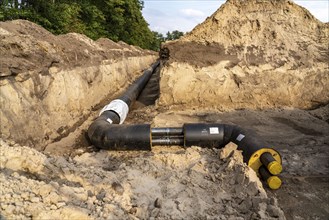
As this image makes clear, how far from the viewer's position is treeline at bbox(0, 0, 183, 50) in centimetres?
1200

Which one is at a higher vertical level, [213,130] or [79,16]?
[79,16]

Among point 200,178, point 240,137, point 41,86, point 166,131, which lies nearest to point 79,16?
point 41,86

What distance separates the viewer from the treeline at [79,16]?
12.0 meters

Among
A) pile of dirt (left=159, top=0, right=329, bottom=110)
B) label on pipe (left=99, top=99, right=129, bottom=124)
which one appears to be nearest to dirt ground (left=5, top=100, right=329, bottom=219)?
label on pipe (left=99, top=99, right=129, bottom=124)

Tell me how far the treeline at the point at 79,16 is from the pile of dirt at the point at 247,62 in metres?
7.37

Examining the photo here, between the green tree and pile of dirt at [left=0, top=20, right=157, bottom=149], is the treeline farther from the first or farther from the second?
pile of dirt at [left=0, top=20, right=157, bottom=149]

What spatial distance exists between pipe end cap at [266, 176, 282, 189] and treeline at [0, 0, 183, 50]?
35.7 feet

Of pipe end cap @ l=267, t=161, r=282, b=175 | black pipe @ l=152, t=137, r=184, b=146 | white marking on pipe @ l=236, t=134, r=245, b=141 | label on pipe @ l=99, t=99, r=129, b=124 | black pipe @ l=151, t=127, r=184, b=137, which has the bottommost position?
pipe end cap @ l=267, t=161, r=282, b=175

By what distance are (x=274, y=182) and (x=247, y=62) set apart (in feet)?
16.7

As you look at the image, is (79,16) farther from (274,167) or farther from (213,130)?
(274,167)

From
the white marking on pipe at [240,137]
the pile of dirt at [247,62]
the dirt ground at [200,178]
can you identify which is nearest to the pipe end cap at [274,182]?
the dirt ground at [200,178]

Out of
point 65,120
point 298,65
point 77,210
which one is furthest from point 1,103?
point 298,65

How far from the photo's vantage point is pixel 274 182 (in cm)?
437

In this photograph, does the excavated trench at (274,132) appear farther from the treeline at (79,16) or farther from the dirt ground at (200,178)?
the treeline at (79,16)
